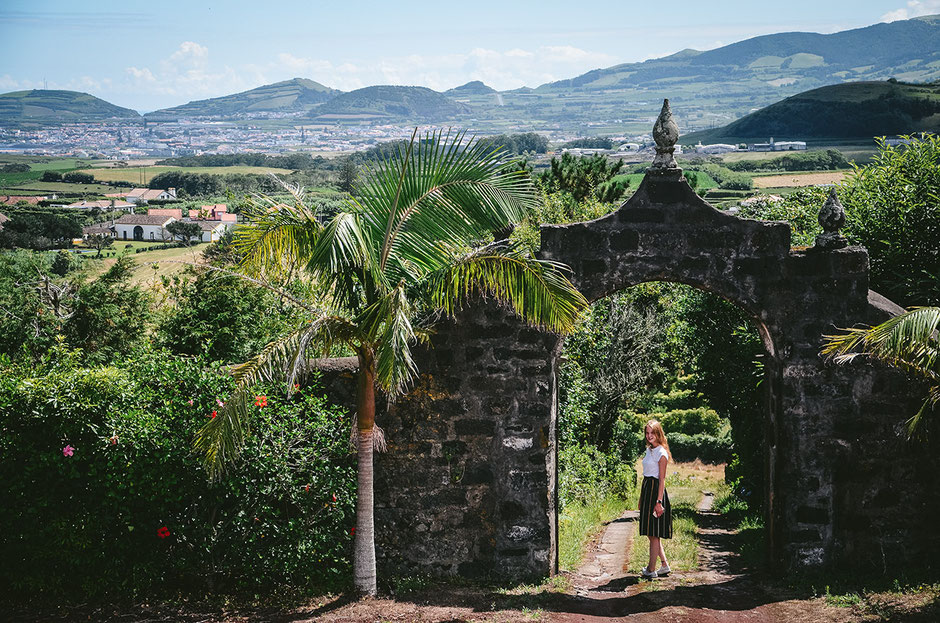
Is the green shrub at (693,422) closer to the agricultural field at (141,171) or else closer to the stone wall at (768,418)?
the stone wall at (768,418)

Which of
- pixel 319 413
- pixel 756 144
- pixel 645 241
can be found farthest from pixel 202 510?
pixel 756 144

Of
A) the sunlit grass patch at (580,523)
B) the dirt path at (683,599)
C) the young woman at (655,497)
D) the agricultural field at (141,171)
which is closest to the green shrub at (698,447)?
the sunlit grass patch at (580,523)

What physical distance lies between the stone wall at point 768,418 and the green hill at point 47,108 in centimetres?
17310

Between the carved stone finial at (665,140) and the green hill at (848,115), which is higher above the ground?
the green hill at (848,115)

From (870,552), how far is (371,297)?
5.70m

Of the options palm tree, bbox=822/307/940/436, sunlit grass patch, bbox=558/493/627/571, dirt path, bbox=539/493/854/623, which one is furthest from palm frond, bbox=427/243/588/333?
sunlit grass patch, bbox=558/493/627/571

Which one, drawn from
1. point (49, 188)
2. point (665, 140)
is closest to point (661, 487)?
point (665, 140)

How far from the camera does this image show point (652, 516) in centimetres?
836

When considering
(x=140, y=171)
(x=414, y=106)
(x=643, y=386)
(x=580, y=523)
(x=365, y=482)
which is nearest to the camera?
(x=365, y=482)

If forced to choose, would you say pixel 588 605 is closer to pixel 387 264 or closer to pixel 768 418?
pixel 768 418

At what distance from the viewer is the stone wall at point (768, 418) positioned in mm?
8000

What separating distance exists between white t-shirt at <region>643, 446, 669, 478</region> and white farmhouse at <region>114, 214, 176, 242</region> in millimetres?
49167

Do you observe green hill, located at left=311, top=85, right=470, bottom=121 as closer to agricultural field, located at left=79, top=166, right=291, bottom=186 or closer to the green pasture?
agricultural field, located at left=79, top=166, right=291, bottom=186

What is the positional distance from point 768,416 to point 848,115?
95.4 meters
